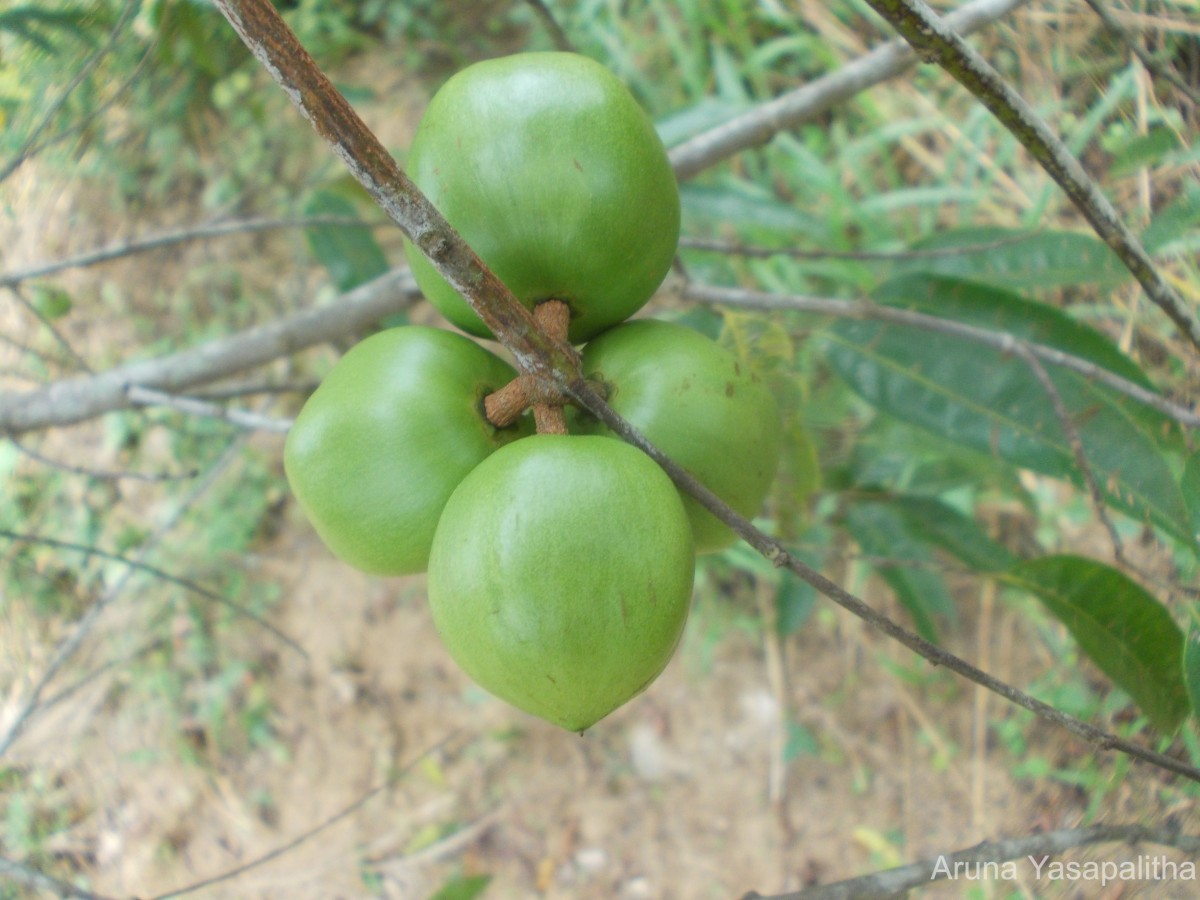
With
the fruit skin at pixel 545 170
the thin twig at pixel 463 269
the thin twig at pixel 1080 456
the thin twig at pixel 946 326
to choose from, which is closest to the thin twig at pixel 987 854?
the thin twig at pixel 463 269

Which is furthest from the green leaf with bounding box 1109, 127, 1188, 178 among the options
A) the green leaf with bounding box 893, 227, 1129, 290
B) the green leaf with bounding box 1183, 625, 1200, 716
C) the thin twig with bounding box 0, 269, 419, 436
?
the thin twig with bounding box 0, 269, 419, 436

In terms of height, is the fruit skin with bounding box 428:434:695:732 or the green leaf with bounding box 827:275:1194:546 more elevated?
the fruit skin with bounding box 428:434:695:732

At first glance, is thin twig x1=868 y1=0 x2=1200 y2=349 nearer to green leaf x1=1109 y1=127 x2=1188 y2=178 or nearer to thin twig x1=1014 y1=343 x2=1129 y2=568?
thin twig x1=1014 y1=343 x2=1129 y2=568

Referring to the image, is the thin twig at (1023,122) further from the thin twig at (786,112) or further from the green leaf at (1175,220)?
the thin twig at (786,112)

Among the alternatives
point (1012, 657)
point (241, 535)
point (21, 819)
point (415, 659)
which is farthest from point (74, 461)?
point (1012, 657)

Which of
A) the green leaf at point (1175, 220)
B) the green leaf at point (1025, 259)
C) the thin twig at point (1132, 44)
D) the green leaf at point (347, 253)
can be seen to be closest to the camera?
the thin twig at point (1132, 44)

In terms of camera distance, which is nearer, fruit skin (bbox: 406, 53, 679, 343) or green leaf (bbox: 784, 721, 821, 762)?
fruit skin (bbox: 406, 53, 679, 343)

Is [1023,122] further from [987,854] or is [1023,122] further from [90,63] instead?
[90,63]
